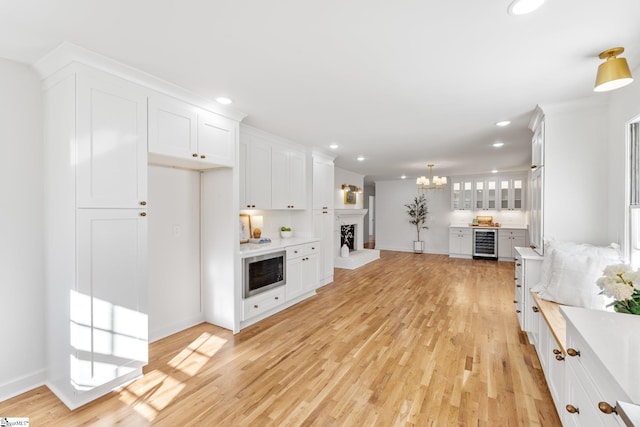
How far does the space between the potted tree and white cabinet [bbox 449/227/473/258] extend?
98 cm

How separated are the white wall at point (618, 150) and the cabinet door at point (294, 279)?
11.6ft

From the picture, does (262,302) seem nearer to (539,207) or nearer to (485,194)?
(539,207)

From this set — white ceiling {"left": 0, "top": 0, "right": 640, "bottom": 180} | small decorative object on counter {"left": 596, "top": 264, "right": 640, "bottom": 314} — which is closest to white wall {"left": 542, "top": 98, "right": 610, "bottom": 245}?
white ceiling {"left": 0, "top": 0, "right": 640, "bottom": 180}

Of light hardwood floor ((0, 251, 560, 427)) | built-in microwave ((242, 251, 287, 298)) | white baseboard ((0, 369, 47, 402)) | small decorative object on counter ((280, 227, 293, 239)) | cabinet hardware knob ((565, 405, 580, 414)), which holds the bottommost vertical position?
light hardwood floor ((0, 251, 560, 427))

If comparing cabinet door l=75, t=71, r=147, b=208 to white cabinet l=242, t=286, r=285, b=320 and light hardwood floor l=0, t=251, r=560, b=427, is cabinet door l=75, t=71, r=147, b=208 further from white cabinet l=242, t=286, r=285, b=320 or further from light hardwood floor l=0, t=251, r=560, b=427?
white cabinet l=242, t=286, r=285, b=320

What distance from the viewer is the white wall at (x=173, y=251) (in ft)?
10.2

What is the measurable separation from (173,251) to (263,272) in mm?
1117

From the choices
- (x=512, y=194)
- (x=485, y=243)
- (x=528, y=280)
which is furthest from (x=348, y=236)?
(x=528, y=280)

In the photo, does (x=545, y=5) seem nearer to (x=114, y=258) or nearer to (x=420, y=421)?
(x=420, y=421)

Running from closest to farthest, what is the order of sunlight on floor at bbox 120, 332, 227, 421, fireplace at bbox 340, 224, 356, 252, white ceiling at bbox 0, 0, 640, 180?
1. white ceiling at bbox 0, 0, 640, 180
2. sunlight on floor at bbox 120, 332, 227, 421
3. fireplace at bbox 340, 224, 356, 252

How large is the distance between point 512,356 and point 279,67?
346cm

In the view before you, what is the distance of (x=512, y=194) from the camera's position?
8062 millimetres

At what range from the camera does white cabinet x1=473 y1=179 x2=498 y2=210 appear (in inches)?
327

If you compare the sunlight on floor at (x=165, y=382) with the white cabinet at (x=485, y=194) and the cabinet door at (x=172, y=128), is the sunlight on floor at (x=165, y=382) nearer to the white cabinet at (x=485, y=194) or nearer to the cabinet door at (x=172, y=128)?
the cabinet door at (x=172, y=128)
